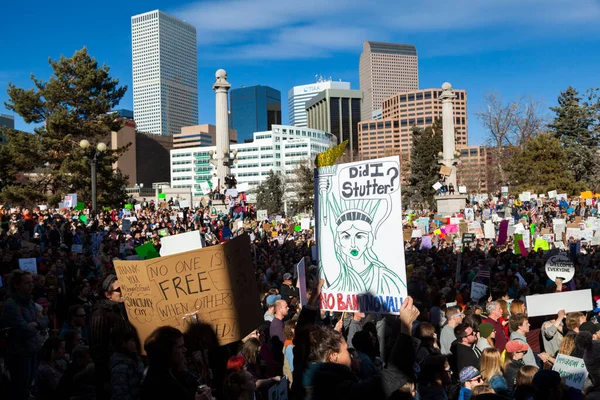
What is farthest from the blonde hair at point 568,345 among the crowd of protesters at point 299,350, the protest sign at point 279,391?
the protest sign at point 279,391

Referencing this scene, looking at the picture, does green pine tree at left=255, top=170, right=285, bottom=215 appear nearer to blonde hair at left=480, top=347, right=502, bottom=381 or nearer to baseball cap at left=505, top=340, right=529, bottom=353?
baseball cap at left=505, top=340, right=529, bottom=353

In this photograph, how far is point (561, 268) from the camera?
977 centimetres

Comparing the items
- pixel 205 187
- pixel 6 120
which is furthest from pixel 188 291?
pixel 6 120

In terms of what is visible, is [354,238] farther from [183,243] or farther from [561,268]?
[561,268]

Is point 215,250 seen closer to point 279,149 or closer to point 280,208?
point 280,208

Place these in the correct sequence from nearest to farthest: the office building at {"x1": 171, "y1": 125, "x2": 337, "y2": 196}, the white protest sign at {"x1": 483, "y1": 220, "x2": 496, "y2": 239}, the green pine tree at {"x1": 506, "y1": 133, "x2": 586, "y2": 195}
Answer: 1. the white protest sign at {"x1": 483, "y1": 220, "x2": 496, "y2": 239}
2. the green pine tree at {"x1": 506, "y1": 133, "x2": 586, "y2": 195}
3. the office building at {"x1": 171, "y1": 125, "x2": 337, "y2": 196}

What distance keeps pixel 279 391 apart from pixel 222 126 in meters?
Result: 38.5

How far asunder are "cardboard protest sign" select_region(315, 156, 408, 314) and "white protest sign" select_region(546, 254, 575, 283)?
19.5ft

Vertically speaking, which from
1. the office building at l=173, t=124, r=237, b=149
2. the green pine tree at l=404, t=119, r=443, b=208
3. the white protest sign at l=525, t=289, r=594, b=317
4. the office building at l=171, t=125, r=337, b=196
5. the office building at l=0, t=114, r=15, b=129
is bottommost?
the white protest sign at l=525, t=289, r=594, b=317

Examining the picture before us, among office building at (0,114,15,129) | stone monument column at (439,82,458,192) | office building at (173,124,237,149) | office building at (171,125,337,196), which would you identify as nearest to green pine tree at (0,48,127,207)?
stone monument column at (439,82,458,192)

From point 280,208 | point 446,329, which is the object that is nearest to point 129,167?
point 280,208

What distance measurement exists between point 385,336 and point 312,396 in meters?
3.01

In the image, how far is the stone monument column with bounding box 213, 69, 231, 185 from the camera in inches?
1590

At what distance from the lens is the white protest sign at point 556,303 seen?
719cm
